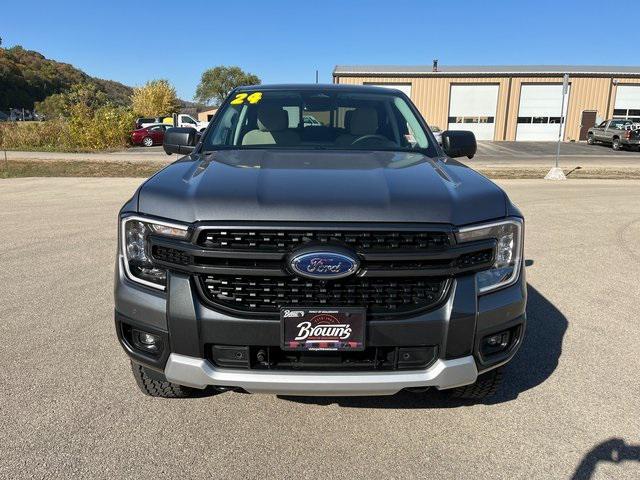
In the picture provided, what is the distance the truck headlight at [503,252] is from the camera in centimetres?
245

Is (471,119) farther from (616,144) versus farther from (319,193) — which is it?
(319,193)

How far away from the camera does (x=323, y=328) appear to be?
232 centimetres

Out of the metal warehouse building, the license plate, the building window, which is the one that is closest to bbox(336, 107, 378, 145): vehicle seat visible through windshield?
the license plate

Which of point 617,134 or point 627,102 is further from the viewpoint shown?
point 627,102

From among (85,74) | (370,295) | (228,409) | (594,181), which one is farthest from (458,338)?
(85,74)

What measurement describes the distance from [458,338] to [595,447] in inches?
39.1

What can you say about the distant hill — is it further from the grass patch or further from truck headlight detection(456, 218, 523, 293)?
truck headlight detection(456, 218, 523, 293)

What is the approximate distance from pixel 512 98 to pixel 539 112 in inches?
88.1

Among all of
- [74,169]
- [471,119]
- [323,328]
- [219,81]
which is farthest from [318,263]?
[219,81]

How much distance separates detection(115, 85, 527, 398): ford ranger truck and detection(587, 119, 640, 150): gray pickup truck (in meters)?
32.0

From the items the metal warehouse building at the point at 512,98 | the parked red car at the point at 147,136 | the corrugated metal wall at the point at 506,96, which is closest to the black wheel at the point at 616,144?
the metal warehouse building at the point at 512,98

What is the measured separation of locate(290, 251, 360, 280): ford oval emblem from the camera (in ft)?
7.45

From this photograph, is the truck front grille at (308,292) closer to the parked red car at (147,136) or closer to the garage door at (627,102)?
the parked red car at (147,136)

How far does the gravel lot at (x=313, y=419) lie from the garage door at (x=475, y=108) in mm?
36066
